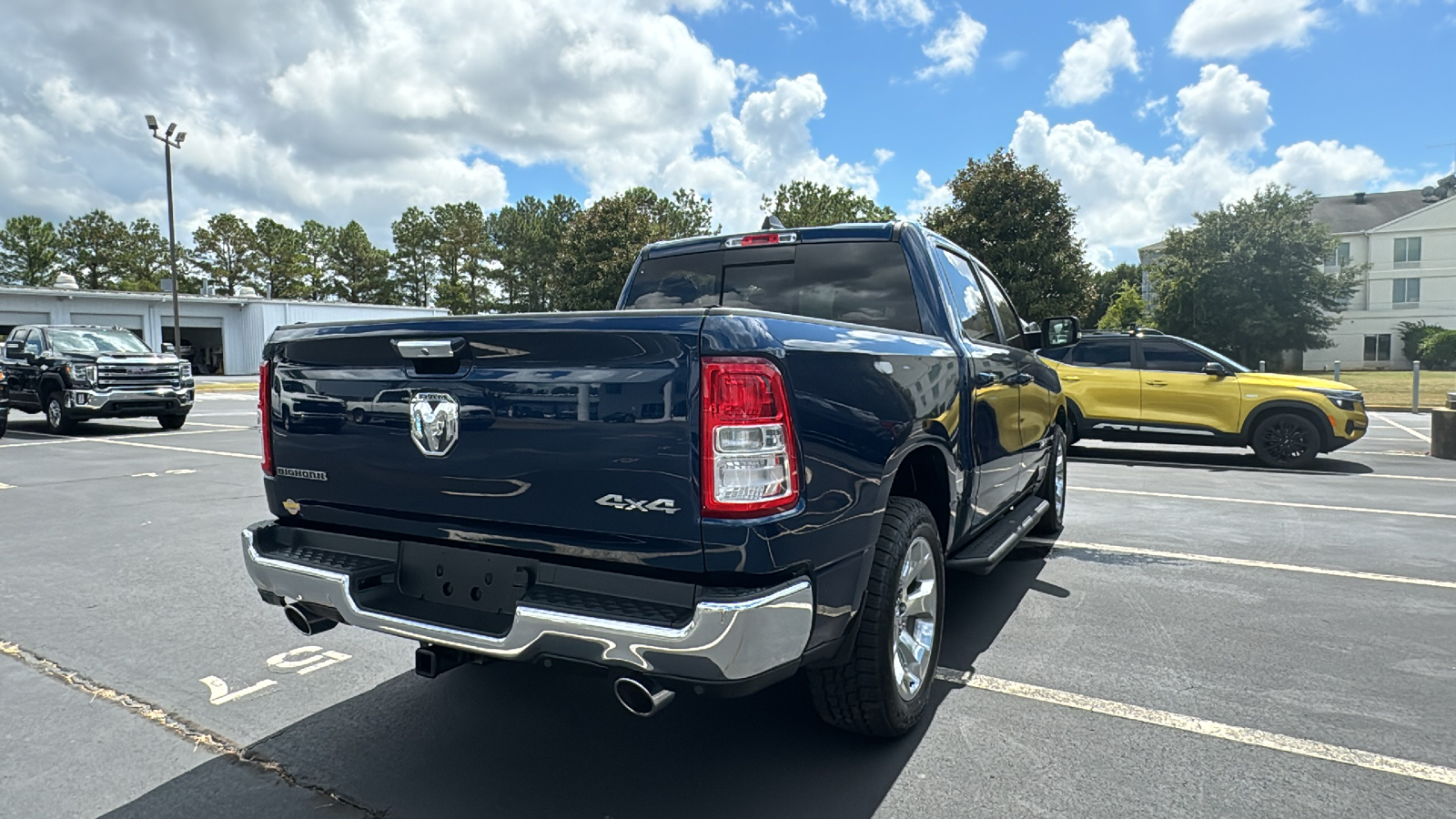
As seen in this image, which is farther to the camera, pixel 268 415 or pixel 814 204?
pixel 814 204

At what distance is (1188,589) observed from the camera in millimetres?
4887

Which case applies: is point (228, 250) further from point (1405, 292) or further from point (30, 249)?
point (1405, 292)

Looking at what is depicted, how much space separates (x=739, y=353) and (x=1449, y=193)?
67.2m

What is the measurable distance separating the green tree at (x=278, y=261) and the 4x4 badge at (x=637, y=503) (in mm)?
80188

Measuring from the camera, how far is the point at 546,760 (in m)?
2.84

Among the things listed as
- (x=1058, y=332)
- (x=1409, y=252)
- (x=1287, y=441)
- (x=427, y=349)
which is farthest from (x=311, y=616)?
(x=1409, y=252)

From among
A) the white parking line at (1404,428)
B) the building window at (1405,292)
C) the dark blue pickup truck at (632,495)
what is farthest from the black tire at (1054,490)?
the building window at (1405,292)

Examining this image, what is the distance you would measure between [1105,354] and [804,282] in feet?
27.5

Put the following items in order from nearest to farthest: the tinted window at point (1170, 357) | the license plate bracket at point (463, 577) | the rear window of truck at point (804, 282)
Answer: the license plate bracket at point (463, 577) < the rear window of truck at point (804, 282) < the tinted window at point (1170, 357)

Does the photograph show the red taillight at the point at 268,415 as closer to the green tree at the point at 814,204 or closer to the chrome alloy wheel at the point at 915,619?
the chrome alloy wheel at the point at 915,619

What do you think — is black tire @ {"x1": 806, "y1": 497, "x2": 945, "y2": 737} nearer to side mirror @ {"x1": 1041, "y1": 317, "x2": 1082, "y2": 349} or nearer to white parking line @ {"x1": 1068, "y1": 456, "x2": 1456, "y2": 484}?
side mirror @ {"x1": 1041, "y1": 317, "x2": 1082, "y2": 349}

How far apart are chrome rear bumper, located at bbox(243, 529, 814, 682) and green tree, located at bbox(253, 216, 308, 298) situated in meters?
80.1

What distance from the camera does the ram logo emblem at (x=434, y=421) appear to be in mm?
2547

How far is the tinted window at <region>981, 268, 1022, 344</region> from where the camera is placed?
16.5 ft
